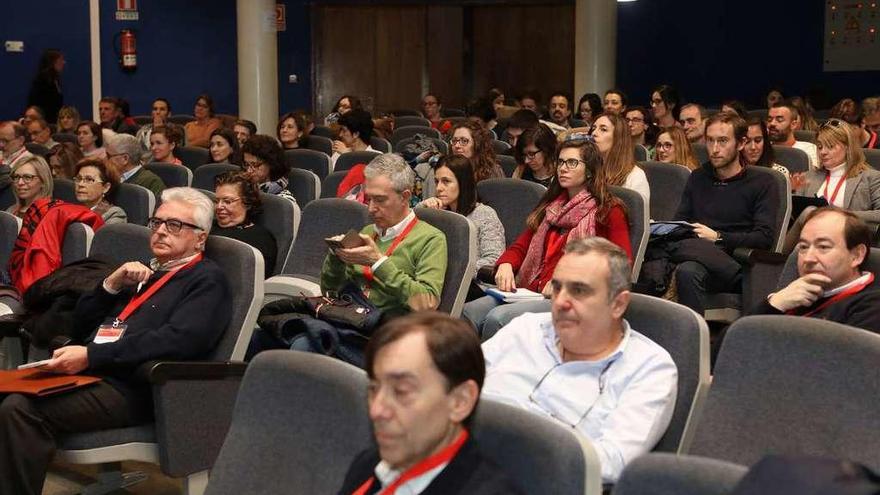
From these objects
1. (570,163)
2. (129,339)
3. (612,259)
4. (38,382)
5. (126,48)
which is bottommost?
(38,382)

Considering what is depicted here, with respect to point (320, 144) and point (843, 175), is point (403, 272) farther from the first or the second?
point (320, 144)

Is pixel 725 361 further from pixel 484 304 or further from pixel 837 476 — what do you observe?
Result: pixel 484 304

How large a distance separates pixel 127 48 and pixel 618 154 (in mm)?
9988

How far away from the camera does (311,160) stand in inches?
311

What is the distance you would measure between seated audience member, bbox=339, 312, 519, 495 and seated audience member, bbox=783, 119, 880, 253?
3.81m

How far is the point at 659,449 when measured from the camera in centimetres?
284

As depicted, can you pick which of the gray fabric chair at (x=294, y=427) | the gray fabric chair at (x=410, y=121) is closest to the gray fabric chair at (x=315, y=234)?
the gray fabric chair at (x=294, y=427)

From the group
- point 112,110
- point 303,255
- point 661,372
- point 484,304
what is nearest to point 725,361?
point 661,372

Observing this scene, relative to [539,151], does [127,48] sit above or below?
above

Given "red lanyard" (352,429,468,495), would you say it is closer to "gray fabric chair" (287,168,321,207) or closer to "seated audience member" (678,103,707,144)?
"gray fabric chair" (287,168,321,207)

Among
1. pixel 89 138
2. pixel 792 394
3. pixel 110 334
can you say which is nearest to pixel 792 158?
pixel 110 334

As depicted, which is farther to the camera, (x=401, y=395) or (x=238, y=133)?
(x=238, y=133)

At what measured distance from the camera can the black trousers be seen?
132 inches

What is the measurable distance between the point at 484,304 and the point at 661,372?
72.4 inches
